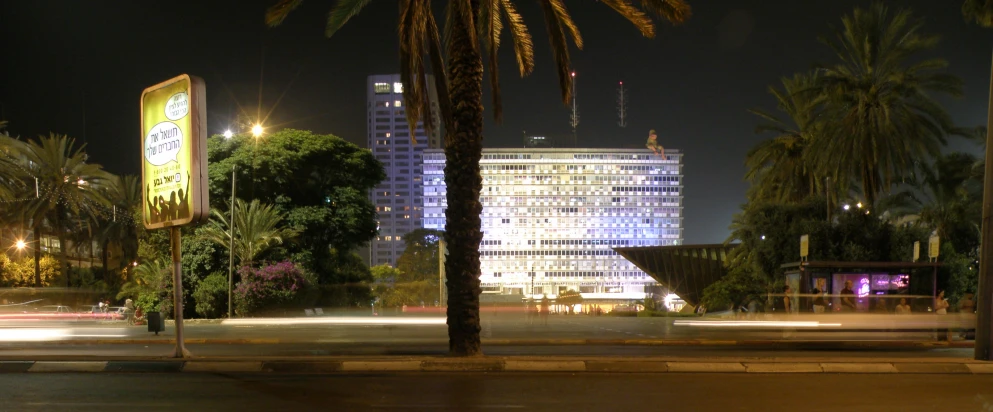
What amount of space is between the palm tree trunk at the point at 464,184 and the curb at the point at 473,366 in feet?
3.40

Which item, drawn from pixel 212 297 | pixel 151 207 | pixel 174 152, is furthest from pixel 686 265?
pixel 174 152

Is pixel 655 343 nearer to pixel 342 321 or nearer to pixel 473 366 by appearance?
pixel 473 366

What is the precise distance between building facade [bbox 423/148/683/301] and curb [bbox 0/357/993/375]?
470 ft

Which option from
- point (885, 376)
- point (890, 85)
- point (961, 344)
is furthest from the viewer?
point (890, 85)

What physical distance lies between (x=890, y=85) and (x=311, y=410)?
30.8 meters

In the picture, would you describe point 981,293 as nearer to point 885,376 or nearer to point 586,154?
point 885,376

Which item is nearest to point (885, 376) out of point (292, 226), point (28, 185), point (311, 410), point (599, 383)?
point (599, 383)

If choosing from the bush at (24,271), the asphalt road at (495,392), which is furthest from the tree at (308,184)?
the asphalt road at (495,392)

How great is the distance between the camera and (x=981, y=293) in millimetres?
15008

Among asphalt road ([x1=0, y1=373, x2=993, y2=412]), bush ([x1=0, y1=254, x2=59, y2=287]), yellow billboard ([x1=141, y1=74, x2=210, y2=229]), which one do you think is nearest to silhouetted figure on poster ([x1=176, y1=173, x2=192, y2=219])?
yellow billboard ([x1=141, y1=74, x2=210, y2=229])

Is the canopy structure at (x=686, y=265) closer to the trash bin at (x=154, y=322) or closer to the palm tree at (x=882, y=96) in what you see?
the palm tree at (x=882, y=96)

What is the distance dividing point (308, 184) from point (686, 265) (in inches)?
1530

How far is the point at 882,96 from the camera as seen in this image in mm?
34000

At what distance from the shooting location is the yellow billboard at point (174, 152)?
14742 millimetres
